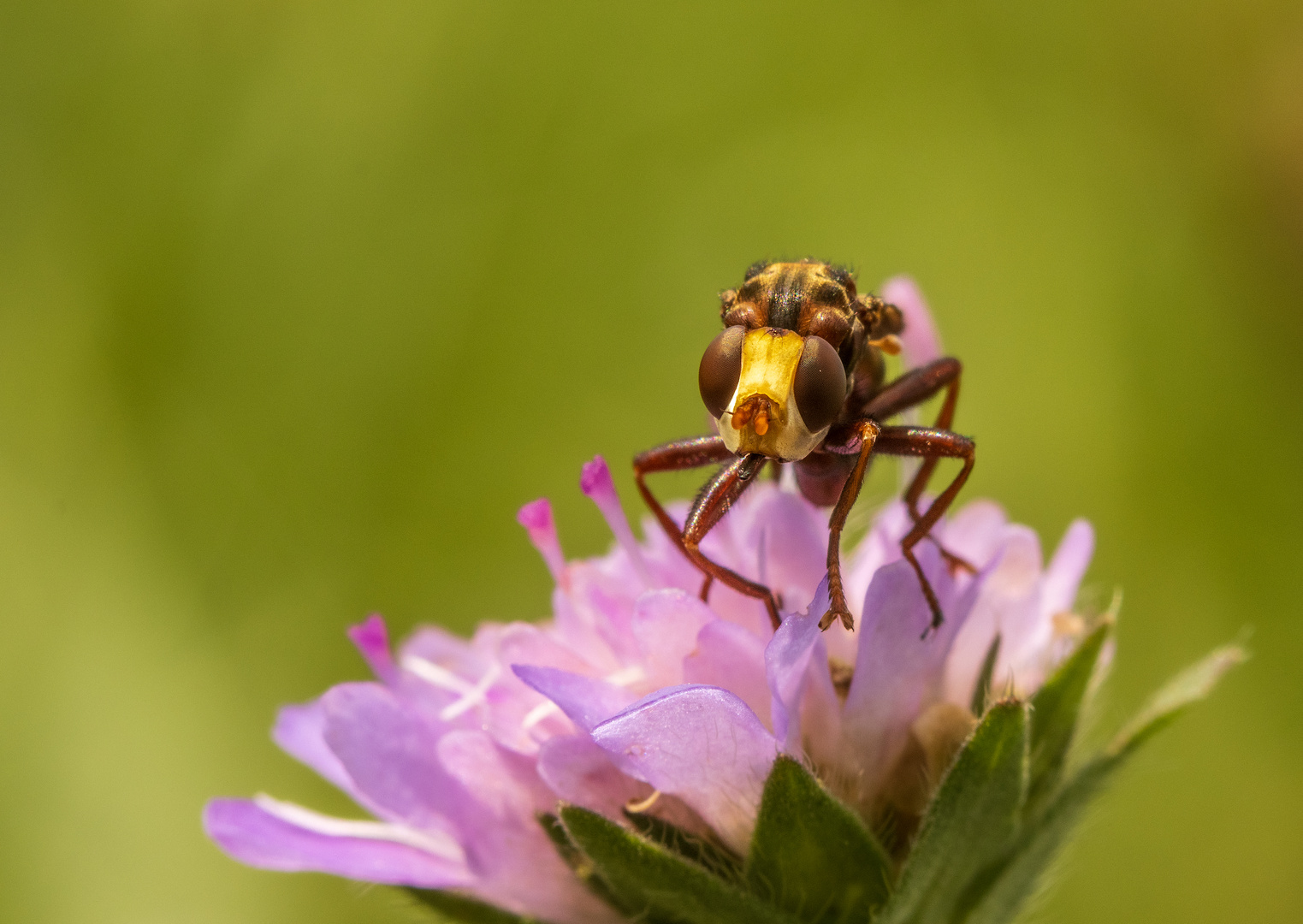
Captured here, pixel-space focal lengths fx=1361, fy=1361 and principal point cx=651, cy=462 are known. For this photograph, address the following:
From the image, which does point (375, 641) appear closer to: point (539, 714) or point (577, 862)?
point (539, 714)

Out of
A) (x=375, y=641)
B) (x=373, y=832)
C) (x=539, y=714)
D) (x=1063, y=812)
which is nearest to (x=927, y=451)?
(x=1063, y=812)

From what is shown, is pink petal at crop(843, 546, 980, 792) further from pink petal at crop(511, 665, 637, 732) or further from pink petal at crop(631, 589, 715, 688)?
pink petal at crop(511, 665, 637, 732)

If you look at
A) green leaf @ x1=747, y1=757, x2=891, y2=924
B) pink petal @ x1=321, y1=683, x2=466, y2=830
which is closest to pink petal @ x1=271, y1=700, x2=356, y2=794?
pink petal @ x1=321, y1=683, x2=466, y2=830

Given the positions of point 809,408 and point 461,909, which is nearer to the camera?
point 809,408

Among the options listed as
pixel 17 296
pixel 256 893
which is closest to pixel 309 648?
pixel 256 893

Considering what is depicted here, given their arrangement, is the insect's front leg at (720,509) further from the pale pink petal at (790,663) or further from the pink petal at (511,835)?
the pink petal at (511,835)
